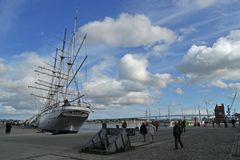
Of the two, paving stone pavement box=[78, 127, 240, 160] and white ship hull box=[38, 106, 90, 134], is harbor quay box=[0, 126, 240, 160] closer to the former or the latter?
paving stone pavement box=[78, 127, 240, 160]

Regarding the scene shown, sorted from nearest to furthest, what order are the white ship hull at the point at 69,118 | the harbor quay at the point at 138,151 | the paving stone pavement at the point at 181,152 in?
1. the paving stone pavement at the point at 181,152
2. the harbor quay at the point at 138,151
3. the white ship hull at the point at 69,118

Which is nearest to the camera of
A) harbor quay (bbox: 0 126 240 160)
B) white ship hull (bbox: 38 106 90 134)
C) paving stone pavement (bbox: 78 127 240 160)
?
paving stone pavement (bbox: 78 127 240 160)

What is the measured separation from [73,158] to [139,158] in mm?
3040

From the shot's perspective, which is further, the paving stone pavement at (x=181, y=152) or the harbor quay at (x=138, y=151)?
the harbor quay at (x=138, y=151)

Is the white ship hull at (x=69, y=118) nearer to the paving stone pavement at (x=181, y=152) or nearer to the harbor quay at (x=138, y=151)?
the harbor quay at (x=138, y=151)

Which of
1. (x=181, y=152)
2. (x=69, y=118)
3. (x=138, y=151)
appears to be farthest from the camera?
(x=69, y=118)

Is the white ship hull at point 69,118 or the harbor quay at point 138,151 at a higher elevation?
the white ship hull at point 69,118

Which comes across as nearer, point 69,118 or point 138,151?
point 138,151

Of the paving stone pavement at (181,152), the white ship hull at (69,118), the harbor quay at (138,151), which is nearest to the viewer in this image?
the paving stone pavement at (181,152)

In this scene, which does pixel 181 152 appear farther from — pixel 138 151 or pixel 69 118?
pixel 69 118

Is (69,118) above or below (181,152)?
above

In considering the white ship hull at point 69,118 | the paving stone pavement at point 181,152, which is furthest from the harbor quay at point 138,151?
the white ship hull at point 69,118

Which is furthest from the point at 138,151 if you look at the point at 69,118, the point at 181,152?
the point at 69,118

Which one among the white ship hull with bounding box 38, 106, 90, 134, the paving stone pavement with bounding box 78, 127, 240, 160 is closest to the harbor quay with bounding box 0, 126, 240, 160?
the paving stone pavement with bounding box 78, 127, 240, 160
